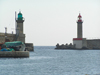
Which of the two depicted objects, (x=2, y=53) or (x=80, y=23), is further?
(x=80, y=23)

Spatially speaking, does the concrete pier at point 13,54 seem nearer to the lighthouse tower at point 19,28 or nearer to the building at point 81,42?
the lighthouse tower at point 19,28

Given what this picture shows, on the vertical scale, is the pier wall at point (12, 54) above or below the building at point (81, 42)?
below

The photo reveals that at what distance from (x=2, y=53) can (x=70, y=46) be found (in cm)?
11468

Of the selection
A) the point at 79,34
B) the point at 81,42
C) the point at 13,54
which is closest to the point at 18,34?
the point at 13,54

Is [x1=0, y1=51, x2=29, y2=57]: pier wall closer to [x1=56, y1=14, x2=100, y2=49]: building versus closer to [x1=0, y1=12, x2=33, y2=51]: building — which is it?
[x1=0, y1=12, x2=33, y2=51]: building

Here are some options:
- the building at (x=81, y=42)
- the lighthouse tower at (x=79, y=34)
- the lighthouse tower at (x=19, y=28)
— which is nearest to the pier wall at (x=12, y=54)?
the lighthouse tower at (x=19, y=28)

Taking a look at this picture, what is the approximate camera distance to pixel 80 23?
526ft

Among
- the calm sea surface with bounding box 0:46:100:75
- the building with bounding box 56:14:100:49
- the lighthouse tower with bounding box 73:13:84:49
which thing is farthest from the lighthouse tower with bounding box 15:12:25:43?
the calm sea surface with bounding box 0:46:100:75

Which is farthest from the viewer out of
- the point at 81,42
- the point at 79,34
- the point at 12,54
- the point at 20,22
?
the point at 81,42

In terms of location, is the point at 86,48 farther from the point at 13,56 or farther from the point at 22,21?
the point at 13,56

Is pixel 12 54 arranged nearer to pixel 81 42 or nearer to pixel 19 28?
pixel 19 28

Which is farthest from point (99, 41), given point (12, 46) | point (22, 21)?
point (12, 46)

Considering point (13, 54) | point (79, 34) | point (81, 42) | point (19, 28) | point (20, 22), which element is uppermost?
point (20, 22)

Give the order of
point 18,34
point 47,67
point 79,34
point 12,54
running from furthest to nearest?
point 79,34, point 18,34, point 12,54, point 47,67
